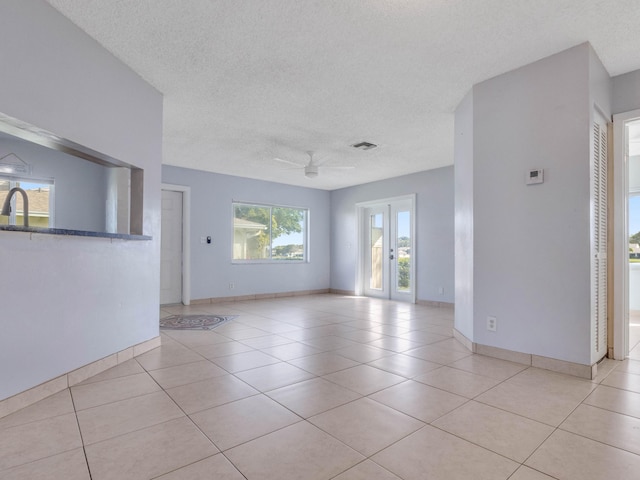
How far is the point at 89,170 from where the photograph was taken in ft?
8.94

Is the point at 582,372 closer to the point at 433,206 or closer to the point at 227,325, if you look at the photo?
the point at 227,325

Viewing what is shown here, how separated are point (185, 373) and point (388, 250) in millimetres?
5340

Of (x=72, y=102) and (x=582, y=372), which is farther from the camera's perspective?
(x=582, y=372)

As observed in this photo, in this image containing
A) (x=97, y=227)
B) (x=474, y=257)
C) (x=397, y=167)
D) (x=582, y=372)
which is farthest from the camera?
(x=397, y=167)

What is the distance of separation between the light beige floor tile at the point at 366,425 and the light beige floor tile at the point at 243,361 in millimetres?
1037

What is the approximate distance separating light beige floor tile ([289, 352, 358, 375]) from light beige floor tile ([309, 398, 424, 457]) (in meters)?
0.65

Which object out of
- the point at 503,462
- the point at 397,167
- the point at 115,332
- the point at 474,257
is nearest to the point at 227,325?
the point at 115,332

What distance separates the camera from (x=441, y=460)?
61.9 inches

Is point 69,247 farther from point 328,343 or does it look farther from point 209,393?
point 328,343

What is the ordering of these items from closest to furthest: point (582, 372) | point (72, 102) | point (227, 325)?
1. point (72, 102)
2. point (582, 372)
3. point (227, 325)

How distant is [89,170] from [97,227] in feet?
1.49

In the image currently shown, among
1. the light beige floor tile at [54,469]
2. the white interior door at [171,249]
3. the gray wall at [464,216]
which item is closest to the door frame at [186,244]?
the white interior door at [171,249]

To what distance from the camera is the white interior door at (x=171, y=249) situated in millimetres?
6129

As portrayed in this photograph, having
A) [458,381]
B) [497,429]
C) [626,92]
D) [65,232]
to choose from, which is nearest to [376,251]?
[626,92]
